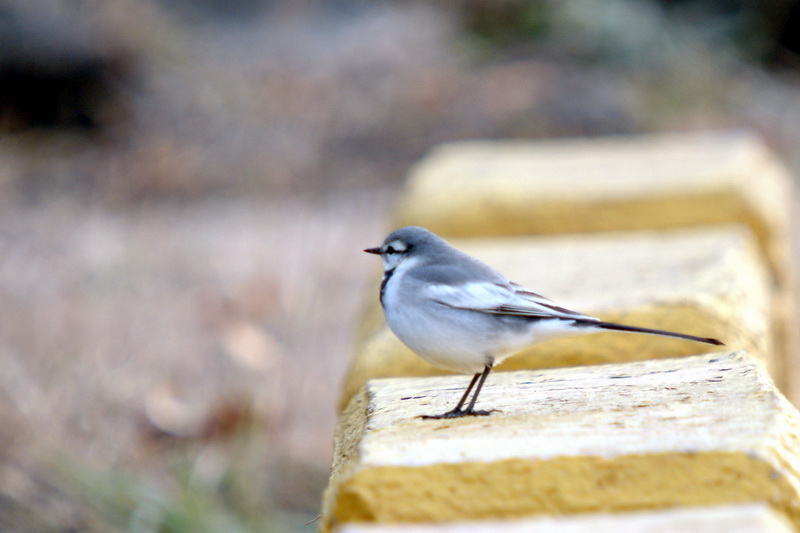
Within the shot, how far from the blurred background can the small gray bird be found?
3.33 feet

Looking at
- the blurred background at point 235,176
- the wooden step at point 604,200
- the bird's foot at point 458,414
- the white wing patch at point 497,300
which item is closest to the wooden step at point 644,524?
the bird's foot at point 458,414

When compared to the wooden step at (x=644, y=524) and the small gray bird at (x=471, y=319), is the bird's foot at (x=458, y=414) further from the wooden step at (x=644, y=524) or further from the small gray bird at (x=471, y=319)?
the wooden step at (x=644, y=524)

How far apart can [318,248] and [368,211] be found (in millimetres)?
667

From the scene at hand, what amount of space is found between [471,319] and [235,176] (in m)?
4.30

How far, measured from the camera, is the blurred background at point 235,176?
10.5 feet

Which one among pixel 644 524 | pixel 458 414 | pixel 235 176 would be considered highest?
pixel 644 524

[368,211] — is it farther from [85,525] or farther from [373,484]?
[373,484]

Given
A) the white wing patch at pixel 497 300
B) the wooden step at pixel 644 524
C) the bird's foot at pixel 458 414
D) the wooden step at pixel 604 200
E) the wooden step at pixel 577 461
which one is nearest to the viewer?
the wooden step at pixel 644 524

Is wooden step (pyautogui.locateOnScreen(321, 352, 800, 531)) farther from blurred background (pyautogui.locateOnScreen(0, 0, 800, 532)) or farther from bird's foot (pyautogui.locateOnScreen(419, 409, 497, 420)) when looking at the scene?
blurred background (pyautogui.locateOnScreen(0, 0, 800, 532))

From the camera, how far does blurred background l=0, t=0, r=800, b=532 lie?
10.5 feet

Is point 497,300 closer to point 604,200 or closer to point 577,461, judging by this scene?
point 577,461

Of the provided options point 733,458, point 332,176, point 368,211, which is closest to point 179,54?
point 332,176

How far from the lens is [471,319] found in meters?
1.84

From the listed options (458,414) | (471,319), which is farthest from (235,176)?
(458,414)
